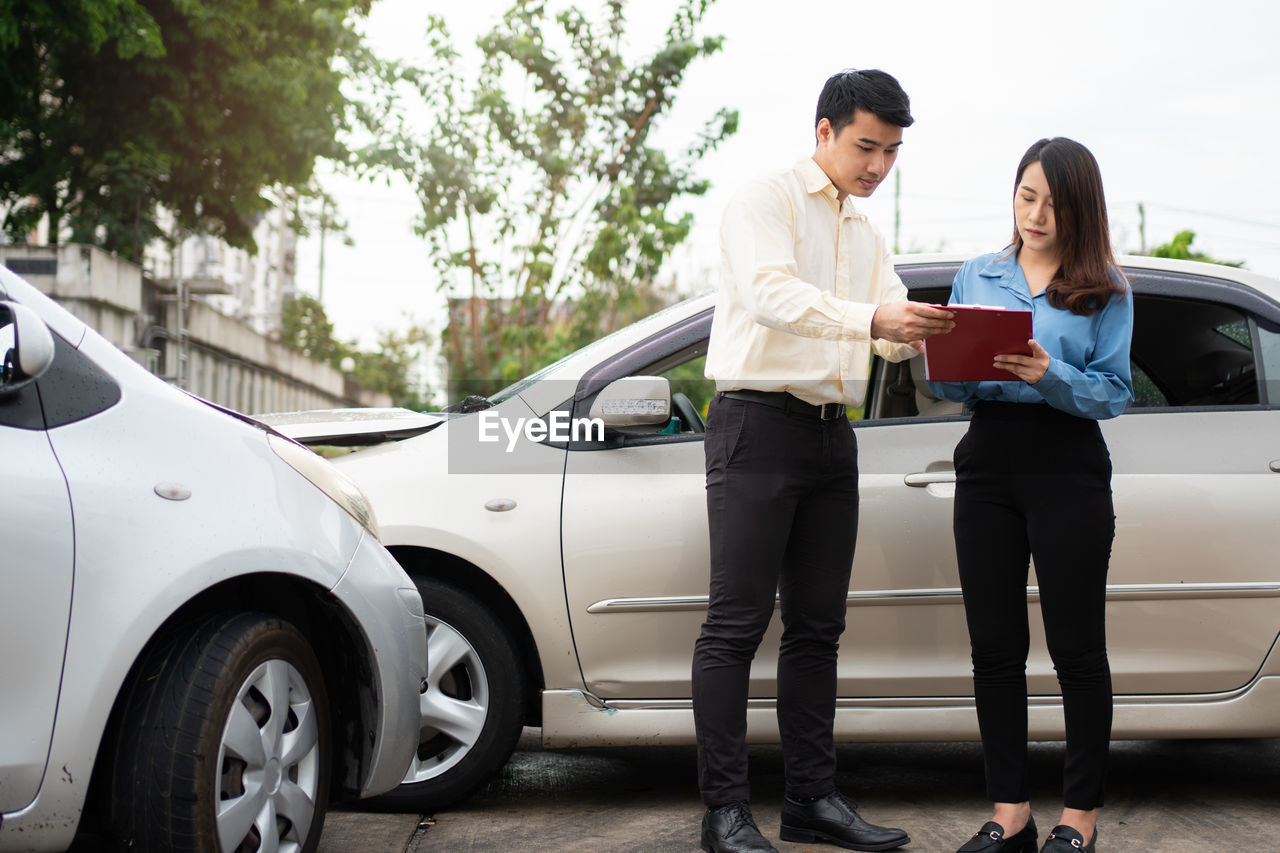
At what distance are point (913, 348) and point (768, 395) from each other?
42 centimetres

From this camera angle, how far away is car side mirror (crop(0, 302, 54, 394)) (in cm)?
221

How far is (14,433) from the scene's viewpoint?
2.25 m

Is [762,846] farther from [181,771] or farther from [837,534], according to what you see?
[181,771]

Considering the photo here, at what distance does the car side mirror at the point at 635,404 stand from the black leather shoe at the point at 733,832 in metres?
1.10

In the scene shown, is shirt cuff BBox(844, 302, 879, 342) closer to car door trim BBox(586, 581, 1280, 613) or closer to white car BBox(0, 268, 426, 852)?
car door trim BBox(586, 581, 1280, 613)

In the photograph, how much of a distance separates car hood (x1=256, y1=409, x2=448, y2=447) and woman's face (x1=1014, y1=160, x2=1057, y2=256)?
186 cm

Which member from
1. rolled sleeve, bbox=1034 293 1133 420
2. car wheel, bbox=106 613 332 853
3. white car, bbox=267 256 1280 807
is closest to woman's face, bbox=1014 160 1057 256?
rolled sleeve, bbox=1034 293 1133 420

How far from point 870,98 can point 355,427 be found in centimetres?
188

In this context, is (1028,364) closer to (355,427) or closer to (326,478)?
(326,478)

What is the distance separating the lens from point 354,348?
39031 mm

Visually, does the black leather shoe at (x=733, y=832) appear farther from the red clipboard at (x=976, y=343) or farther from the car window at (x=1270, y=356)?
the car window at (x=1270, y=356)

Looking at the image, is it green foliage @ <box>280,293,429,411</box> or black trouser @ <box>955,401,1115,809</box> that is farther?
green foliage @ <box>280,293,429,411</box>

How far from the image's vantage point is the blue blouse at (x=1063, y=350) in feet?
9.89

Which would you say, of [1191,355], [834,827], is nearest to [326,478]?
[834,827]
